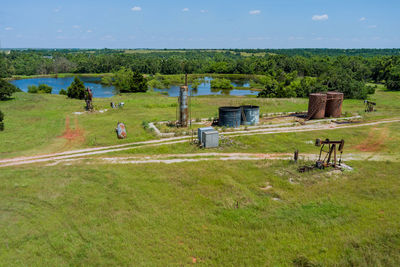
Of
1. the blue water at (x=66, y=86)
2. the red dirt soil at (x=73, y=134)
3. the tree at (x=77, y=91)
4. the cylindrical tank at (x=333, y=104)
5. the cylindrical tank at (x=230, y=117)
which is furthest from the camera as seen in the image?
the blue water at (x=66, y=86)

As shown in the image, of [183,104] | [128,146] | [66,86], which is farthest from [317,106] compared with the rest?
[66,86]

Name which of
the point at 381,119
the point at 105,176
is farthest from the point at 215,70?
the point at 105,176

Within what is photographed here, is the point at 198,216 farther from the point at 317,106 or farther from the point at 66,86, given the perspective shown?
the point at 66,86

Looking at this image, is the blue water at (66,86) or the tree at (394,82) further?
the blue water at (66,86)

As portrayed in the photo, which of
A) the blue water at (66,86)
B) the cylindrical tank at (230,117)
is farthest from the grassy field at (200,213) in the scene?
the blue water at (66,86)

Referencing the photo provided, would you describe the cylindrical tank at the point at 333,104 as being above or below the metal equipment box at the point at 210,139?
above

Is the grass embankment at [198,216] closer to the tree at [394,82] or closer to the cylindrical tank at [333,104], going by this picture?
the cylindrical tank at [333,104]

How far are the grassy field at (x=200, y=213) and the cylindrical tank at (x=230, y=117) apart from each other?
7163mm

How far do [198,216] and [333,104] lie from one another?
26453 millimetres

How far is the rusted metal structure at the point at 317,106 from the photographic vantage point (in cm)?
3094

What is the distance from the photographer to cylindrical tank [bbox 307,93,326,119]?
3093 centimetres

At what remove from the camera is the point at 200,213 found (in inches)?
473

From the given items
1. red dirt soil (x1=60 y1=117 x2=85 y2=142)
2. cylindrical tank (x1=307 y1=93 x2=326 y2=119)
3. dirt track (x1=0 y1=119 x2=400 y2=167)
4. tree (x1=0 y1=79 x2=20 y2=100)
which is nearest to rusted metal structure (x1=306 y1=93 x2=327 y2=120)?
cylindrical tank (x1=307 y1=93 x2=326 y2=119)

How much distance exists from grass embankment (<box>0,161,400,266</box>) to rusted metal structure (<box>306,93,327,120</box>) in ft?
49.9
